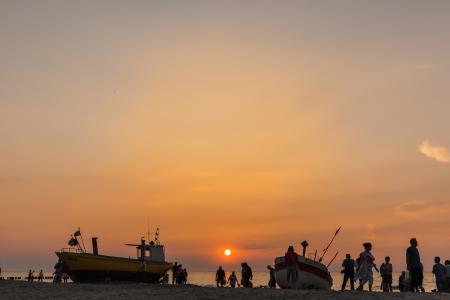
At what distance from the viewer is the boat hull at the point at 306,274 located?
2755 centimetres

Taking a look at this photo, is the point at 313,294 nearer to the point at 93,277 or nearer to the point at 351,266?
the point at 351,266

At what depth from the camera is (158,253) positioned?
4762cm

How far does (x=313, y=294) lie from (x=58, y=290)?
1195cm

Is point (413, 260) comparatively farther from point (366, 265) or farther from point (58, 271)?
point (58, 271)

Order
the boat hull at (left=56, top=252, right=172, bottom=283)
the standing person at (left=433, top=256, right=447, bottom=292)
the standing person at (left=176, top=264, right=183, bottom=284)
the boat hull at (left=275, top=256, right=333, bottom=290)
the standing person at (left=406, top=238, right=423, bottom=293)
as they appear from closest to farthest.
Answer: the standing person at (left=406, top=238, right=423, bottom=293) → the standing person at (left=433, top=256, right=447, bottom=292) → the boat hull at (left=275, top=256, right=333, bottom=290) → the standing person at (left=176, top=264, right=183, bottom=284) → the boat hull at (left=56, top=252, right=172, bottom=283)

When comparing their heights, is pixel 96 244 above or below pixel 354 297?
above

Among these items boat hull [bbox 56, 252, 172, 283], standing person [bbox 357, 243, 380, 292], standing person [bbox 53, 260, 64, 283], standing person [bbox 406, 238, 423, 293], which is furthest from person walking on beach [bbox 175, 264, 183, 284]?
standing person [bbox 406, 238, 423, 293]

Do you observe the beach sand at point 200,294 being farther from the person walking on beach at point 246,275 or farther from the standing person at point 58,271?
the standing person at point 58,271

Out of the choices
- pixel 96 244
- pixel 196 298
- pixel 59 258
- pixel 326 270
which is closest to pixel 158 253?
pixel 96 244

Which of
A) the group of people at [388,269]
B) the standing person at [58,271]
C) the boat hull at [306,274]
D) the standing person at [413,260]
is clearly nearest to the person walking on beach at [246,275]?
the boat hull at [306,274]

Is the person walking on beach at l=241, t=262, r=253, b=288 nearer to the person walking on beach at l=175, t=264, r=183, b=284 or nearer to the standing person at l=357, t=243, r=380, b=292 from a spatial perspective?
the person walking on beach at l=175, t=264, r=183, b=284

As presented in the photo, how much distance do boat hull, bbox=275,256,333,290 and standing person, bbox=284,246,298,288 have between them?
150mm

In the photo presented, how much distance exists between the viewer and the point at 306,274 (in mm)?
27656

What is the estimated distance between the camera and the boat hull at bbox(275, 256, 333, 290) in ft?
90.4
